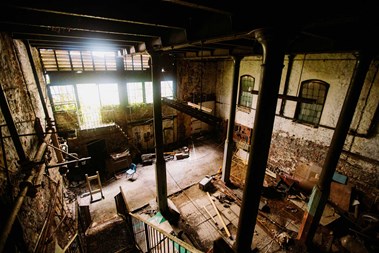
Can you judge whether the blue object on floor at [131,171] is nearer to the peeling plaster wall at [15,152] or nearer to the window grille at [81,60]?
the peeling plaster wall at [15,152]

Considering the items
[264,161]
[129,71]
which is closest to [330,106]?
[264,161]

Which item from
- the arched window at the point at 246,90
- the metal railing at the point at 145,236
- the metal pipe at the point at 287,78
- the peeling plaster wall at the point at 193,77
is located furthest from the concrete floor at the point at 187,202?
the peeling plaster wall at the point at 193,77

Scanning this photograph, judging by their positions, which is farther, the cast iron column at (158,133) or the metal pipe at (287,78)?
the metal pipe at (287,78)

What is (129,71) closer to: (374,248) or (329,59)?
(329,59)

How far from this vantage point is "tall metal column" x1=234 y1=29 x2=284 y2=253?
213 centimetres

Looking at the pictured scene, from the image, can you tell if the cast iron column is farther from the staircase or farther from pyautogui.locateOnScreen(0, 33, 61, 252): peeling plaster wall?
pyautogui.locateOnScreen(0, 33, 61, 252): peeling plaster wall

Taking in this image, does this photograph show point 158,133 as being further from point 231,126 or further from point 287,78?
point 287,78

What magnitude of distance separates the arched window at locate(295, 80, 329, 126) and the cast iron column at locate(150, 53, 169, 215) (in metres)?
5.82

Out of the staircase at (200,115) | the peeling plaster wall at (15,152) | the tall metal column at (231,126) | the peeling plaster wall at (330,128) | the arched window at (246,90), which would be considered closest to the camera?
the peeling plaster wall at (15,152)

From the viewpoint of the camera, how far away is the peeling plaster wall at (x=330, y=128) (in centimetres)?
613

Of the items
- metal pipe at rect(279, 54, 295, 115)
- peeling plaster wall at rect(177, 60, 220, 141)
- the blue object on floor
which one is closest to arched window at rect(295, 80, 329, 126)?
metal pipe at rect(279, 54, 295, 115)

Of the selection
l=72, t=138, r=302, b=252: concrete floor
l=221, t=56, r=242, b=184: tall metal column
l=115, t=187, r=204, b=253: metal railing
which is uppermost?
l=221, t=56, r=242, b=184: tall metal column

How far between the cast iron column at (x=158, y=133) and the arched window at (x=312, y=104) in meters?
5.82

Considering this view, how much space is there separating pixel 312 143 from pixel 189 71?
319 inches
